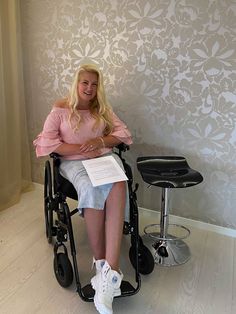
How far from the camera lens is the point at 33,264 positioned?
1.83 meters

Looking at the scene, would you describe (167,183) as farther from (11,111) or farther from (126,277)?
(11,111)

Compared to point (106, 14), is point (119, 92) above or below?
below

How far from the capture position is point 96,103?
199 cm

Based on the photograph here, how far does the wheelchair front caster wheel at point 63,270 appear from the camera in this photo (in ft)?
5.33

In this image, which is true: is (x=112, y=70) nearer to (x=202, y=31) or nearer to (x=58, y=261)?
(x=202, y=31)

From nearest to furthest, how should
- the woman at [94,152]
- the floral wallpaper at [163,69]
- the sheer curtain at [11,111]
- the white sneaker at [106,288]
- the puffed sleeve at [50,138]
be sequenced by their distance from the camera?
the white sneaker at [106,288]
the woman at [94,152]
the puffed sleeve at [50,138]
the floral wallpaper at [163,69]
the sheer curtain at [11,111]

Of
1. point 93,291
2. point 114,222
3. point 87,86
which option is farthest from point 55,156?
point 93,291

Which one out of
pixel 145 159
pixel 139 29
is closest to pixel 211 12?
pixel 139 29

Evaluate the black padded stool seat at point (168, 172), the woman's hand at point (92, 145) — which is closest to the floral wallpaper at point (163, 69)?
the black padded stool seat at point (168, 172)

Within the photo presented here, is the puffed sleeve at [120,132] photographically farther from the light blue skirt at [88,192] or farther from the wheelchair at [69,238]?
the light blue skirt at [88,192]

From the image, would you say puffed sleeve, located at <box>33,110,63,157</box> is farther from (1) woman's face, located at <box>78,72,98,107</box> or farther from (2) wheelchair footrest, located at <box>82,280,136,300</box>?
(2) wheelchair footrest, located at <box>82,280,136,300</box>

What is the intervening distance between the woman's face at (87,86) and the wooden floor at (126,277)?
0.93 meters

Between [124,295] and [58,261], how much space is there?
0.40m

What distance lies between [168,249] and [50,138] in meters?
0.99
